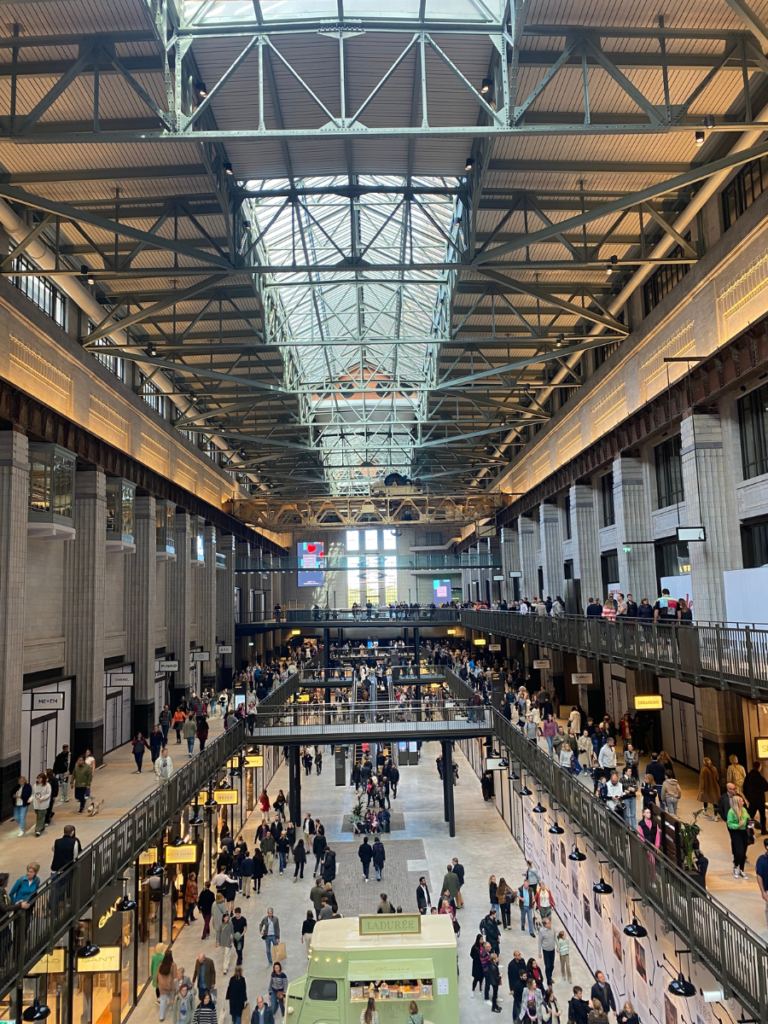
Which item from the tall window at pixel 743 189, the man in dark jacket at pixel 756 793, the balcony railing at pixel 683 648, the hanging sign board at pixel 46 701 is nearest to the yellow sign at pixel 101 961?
the hanging sign board at pixel 46 701

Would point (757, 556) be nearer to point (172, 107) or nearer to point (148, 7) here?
point (172, 107)

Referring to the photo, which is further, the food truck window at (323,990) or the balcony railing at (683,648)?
the balcony railing at (683,648)

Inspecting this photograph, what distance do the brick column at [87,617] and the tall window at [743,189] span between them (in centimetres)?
2117

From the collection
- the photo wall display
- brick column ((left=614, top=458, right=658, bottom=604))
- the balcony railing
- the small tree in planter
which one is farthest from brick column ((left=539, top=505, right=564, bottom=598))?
the small tree in planter

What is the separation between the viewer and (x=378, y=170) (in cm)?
1994

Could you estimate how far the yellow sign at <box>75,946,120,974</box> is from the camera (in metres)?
13.1

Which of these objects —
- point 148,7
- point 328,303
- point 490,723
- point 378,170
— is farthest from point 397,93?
point 490,723

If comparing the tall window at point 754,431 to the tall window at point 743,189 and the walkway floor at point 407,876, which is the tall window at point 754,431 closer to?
the tall window at point 743,189

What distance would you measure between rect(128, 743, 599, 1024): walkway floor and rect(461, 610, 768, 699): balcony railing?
7.37 m

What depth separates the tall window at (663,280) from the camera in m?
22.9

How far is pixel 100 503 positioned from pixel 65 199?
417 inches

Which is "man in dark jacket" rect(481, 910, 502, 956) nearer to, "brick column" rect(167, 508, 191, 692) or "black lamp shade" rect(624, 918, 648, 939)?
"black lamp shade" rect(624, 918, 648, 939)

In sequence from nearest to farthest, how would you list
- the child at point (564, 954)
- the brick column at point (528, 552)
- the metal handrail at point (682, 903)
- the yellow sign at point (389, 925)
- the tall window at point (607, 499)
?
the metal handrail at point (682, 903) < the yellow sign at point (389, 925) < the child at point (564, 954) < the tall window at point (607, 499) < the brick column at point (528, 552)

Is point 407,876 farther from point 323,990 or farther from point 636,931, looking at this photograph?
point 636,931
